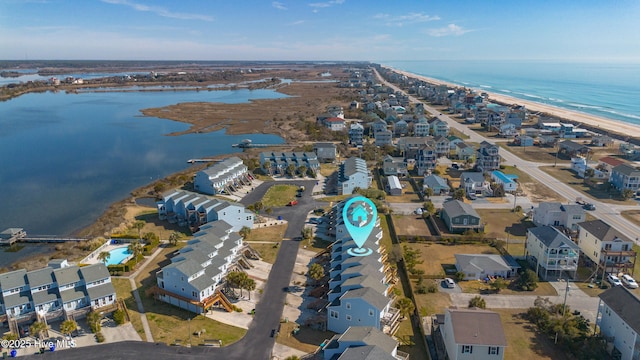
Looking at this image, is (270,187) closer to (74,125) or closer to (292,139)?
(292,139)

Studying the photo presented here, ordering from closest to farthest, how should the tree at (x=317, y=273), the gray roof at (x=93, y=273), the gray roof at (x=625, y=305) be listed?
the gray roof at (x=625, y=305) → the gray roof at (x=93, y=273) → the tree at (x=317, y=273)

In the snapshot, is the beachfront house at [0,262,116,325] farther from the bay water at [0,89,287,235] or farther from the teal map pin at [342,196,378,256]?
the teal map pin at [342,196,378,256]

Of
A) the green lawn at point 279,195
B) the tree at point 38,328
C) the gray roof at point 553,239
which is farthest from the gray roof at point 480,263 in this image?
the tree at point 38,328

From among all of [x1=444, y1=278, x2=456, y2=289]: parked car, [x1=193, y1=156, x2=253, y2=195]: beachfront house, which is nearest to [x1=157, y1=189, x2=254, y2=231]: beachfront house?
[x1=193, y1=156, x2=253, y2=195]: beachfront house

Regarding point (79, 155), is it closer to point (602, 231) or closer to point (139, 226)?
point (139, 226)

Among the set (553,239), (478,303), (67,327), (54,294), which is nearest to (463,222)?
(553,239)

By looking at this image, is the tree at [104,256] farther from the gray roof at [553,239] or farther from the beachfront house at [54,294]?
the gray roof at [553,239]

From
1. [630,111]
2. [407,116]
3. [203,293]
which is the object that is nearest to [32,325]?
[203,293]
